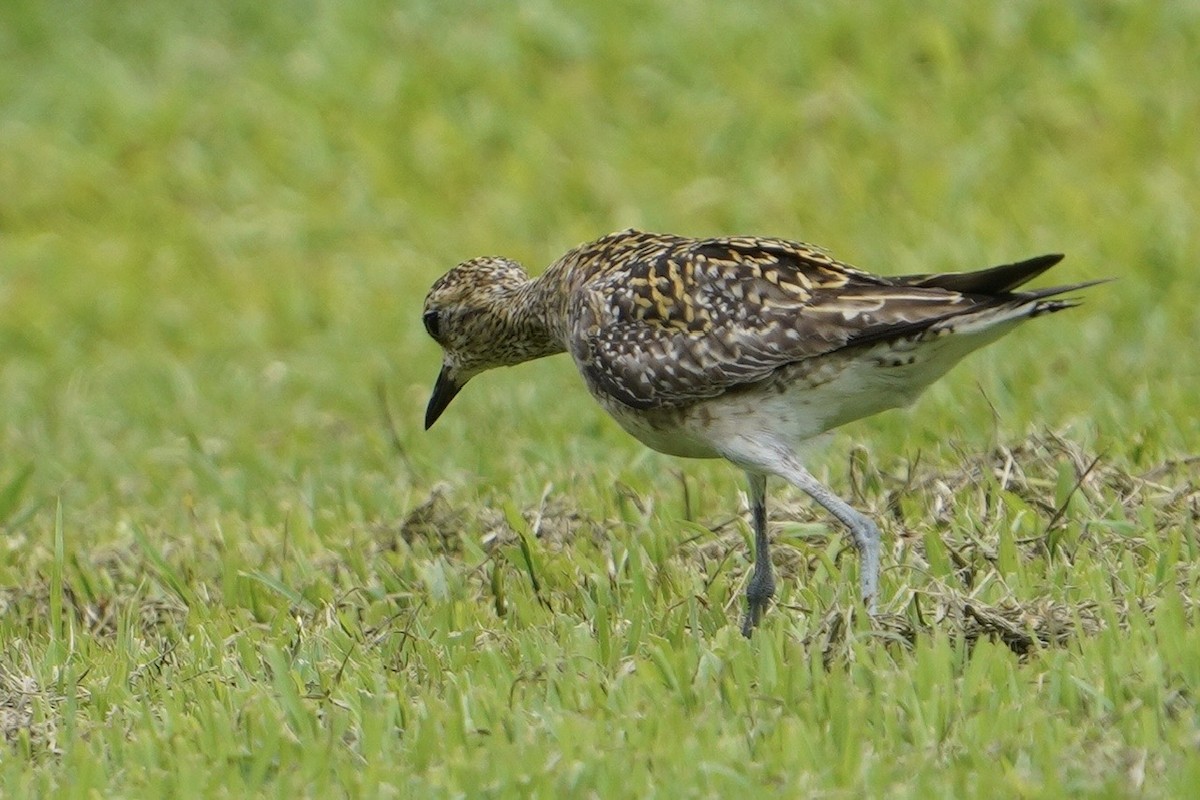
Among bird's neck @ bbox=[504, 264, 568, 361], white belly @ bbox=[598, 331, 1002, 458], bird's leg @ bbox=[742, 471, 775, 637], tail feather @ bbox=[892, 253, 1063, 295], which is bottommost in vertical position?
bird's leg @ bbox=[742, 471, 775, 637]

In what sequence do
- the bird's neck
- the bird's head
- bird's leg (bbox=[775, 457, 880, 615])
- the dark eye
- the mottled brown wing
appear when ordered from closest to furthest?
bird's leg (bbox=[775, 457, 880, 615]) < the mottled brown wing < the bird's neck < the bird's head < the dark eye

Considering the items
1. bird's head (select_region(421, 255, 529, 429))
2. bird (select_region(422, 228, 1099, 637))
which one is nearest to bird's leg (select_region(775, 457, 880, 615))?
bird (select_region(422, 228, 1099, 637))

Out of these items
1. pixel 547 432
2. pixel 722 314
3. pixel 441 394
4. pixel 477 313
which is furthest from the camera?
pixel 547 432

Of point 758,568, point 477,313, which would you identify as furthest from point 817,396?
point 477,313

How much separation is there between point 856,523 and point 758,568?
450 millimetres

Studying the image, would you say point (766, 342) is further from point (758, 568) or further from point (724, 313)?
point (758, 568)

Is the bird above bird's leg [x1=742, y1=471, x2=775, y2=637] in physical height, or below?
above

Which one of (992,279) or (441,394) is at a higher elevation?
(992,279)

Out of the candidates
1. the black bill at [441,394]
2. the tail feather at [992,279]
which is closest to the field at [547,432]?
the black bill at [441,394]

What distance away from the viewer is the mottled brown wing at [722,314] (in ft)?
22.7

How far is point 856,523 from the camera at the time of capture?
679 centimetres

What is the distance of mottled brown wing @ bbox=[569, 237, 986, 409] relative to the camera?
693cm

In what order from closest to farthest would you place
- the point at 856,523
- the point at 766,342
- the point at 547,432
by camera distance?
the point at 856,523, the point at 766,342, the point at 547,432

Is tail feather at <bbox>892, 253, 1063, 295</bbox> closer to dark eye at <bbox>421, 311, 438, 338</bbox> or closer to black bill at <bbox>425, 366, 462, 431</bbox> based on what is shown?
dark eye at <bbox>421, 311, 438, 338</bbox>
